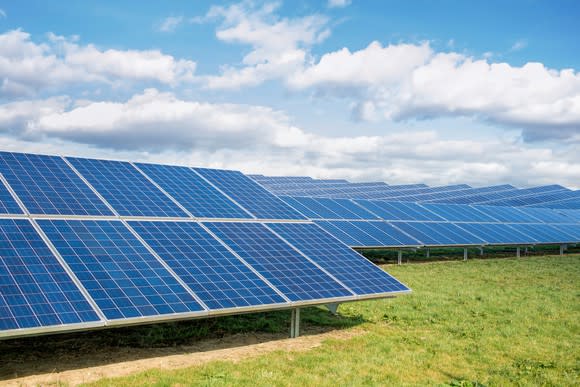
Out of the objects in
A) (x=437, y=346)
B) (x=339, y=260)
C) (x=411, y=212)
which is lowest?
(x=437, y=346)

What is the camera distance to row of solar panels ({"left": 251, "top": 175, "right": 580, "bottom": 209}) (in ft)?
196

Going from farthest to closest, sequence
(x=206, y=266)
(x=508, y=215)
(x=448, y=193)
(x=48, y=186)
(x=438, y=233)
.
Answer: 1. (x=448, y=193)
2. (x=508, y=215)
3. (x=438, y=233)
4. (x=48, y=186)
5. (x=206, y=266)

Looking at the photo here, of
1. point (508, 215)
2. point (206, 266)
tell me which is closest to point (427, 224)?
point (508, 215)

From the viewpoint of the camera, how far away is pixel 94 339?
1375 centimetres

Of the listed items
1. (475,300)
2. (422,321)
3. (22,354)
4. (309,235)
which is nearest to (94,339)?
(22,354)

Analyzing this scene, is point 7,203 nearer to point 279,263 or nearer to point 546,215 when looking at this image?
point 279,263

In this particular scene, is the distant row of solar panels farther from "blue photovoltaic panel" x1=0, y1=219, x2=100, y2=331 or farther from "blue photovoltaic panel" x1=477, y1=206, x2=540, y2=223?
"blue photovoltaic panel" x1=0, y1=219, x2=100, y2=331

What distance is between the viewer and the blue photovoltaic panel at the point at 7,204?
1301 cm

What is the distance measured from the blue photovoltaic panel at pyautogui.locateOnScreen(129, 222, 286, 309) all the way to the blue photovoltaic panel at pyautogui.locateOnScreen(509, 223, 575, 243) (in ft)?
99.5

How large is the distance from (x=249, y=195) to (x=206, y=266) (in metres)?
6.34

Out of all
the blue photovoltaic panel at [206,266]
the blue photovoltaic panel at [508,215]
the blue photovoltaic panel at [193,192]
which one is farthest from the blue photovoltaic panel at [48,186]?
the blue photovoltaic panel at [508,215]

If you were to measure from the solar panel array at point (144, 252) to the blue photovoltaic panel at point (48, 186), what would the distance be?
4 cm

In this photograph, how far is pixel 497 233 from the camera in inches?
1478

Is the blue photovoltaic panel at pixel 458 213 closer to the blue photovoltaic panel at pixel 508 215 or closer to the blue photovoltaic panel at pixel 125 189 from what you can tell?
the blue photovoltaic panel at pixel 508 215
